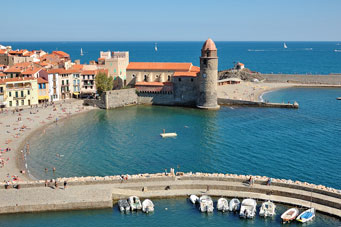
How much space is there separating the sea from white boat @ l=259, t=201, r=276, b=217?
1.56 feet

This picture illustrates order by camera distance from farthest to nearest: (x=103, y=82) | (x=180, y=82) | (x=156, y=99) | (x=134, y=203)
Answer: (x=156, y=99), (x=180, y=82), (x=103, y=82), (x=134, y=203)

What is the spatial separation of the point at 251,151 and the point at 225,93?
4111 cm

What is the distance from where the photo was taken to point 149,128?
62.3 m

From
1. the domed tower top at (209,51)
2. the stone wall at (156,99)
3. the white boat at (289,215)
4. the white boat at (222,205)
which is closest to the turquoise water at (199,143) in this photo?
the stone wall at (156,99)

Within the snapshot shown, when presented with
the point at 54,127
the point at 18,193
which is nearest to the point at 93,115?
the point at 54,127

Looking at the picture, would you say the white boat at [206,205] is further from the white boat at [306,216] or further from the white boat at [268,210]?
the white boat at [306,216]

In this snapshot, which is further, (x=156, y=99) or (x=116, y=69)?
(x=116, y=69)

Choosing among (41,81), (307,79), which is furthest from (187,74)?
(307,79)

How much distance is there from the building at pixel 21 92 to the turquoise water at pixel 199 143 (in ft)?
38.8

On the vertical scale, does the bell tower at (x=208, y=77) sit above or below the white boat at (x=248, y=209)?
above

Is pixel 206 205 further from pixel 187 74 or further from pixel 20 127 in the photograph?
pixel 187 74

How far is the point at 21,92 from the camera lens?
242 ft

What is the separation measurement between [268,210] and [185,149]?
20376 millimetres

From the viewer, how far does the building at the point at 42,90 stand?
7719 centimetres
